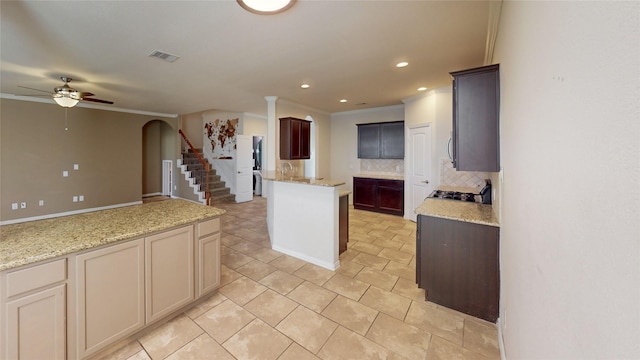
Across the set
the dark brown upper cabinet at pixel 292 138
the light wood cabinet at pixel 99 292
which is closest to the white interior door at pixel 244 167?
the dark brown upper cabinet at pixel 292 138

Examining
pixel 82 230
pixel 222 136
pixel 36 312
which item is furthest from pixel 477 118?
pixel 222 136

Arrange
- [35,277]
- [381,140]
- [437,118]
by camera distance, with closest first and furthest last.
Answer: [35,277] → [437,118] → [381,140]

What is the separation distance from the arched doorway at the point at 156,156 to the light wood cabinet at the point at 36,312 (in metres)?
7.40

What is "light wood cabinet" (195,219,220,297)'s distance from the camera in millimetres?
2225

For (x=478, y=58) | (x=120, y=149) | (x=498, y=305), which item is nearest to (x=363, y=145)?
(x=478, y=58)

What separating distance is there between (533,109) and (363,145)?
5.25 metres

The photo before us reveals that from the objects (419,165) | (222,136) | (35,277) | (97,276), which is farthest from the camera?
(222,136)

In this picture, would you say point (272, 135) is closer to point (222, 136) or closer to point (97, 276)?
point (97, 276)

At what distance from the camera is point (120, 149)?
254 inches

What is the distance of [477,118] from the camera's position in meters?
2.11

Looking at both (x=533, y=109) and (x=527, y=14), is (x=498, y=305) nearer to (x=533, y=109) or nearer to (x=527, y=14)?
(x=533, y=109)

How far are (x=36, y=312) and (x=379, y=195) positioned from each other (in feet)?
17.7

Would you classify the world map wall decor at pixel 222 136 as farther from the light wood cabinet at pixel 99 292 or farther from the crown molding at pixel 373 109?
the light wood cabinet at pixel 99 292

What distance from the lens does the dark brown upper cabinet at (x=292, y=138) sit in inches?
176
